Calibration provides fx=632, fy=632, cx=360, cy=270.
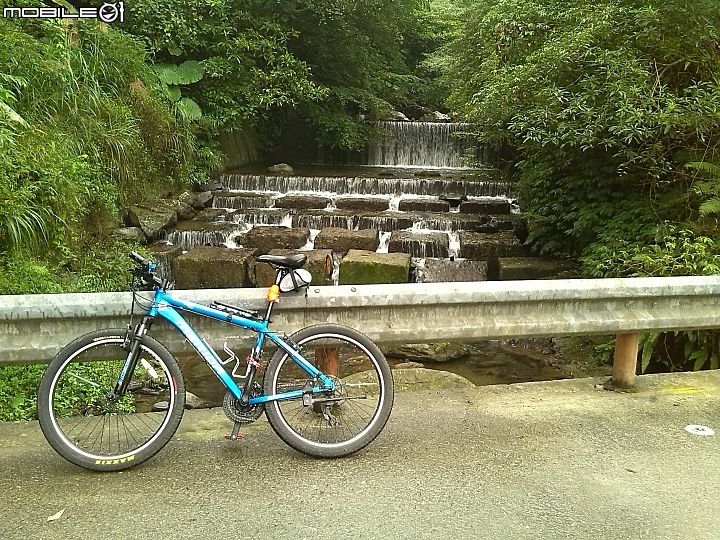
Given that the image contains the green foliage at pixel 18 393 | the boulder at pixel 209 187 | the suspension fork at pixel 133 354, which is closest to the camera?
the suspension fork at pixel 133 354

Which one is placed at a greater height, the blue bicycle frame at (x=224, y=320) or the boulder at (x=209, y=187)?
the boulder at (x=209, y=187)

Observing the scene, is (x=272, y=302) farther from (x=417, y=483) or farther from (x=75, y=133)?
(x=75, y=133)

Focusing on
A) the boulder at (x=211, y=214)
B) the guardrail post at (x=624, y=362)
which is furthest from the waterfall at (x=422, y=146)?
the guardrail post at (x=624, y=362)

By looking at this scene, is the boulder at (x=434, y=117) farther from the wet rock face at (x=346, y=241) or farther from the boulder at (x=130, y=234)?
the boulder at (x=130, y=234)

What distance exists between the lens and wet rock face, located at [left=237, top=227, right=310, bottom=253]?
1121 centimetres

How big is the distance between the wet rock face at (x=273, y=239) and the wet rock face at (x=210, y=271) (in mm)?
935

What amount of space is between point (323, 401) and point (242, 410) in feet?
1.48

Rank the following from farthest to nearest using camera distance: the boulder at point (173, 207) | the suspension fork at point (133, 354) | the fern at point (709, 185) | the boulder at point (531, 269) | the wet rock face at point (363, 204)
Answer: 1. the wet rock face at point (363, 204)
2. the boulder at point (173, 207)
3. the boulder at point (531, 269)
4. the fern at point (709, 185)
5. the suspension fork at point (133, 354)

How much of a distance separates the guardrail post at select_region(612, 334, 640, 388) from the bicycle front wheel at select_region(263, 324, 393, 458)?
1884 millimetres

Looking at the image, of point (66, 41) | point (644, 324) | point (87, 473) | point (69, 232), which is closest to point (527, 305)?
point (644, 324)

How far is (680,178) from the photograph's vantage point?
26.4ft

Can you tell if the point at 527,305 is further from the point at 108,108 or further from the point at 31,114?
the point at 108,108

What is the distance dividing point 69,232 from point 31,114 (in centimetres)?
173

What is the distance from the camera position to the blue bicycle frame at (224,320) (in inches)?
134
